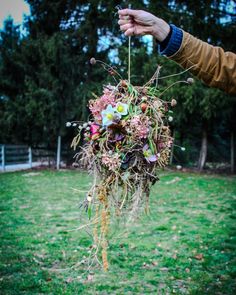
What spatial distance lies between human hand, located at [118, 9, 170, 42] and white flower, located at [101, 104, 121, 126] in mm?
444

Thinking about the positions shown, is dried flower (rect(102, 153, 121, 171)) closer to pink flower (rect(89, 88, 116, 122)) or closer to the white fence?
pink flower (rect(89, 88, 116, 122))

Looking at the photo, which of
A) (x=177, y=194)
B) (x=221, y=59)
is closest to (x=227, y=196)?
(x=177, y=194)

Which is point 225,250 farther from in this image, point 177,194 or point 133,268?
point 177,194

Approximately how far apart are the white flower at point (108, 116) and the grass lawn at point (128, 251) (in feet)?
1.65

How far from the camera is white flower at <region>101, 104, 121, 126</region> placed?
2.01 meters

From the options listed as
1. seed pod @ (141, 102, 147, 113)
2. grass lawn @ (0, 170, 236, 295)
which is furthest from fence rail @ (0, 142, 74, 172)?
seed pod @ (141, 102, 147, 113)

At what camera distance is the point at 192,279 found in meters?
3.62

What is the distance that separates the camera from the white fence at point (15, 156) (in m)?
15.7

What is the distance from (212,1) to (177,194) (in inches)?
276

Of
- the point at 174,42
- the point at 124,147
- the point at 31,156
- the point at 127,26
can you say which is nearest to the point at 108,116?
the point at 124,147

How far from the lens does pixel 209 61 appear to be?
62.6 inches

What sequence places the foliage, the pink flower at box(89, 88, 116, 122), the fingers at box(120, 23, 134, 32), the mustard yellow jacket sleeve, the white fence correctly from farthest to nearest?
the white fence, the foliage, the pink flower at box(89, 88, 116, 122), the fingers at box(120, 23, 134, 32), the mustard yellow jacket sleeve

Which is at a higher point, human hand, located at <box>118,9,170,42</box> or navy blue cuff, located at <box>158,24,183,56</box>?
human hand, located at <box>118,9,170,42</box>

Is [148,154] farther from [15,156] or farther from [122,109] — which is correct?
[15,156]
